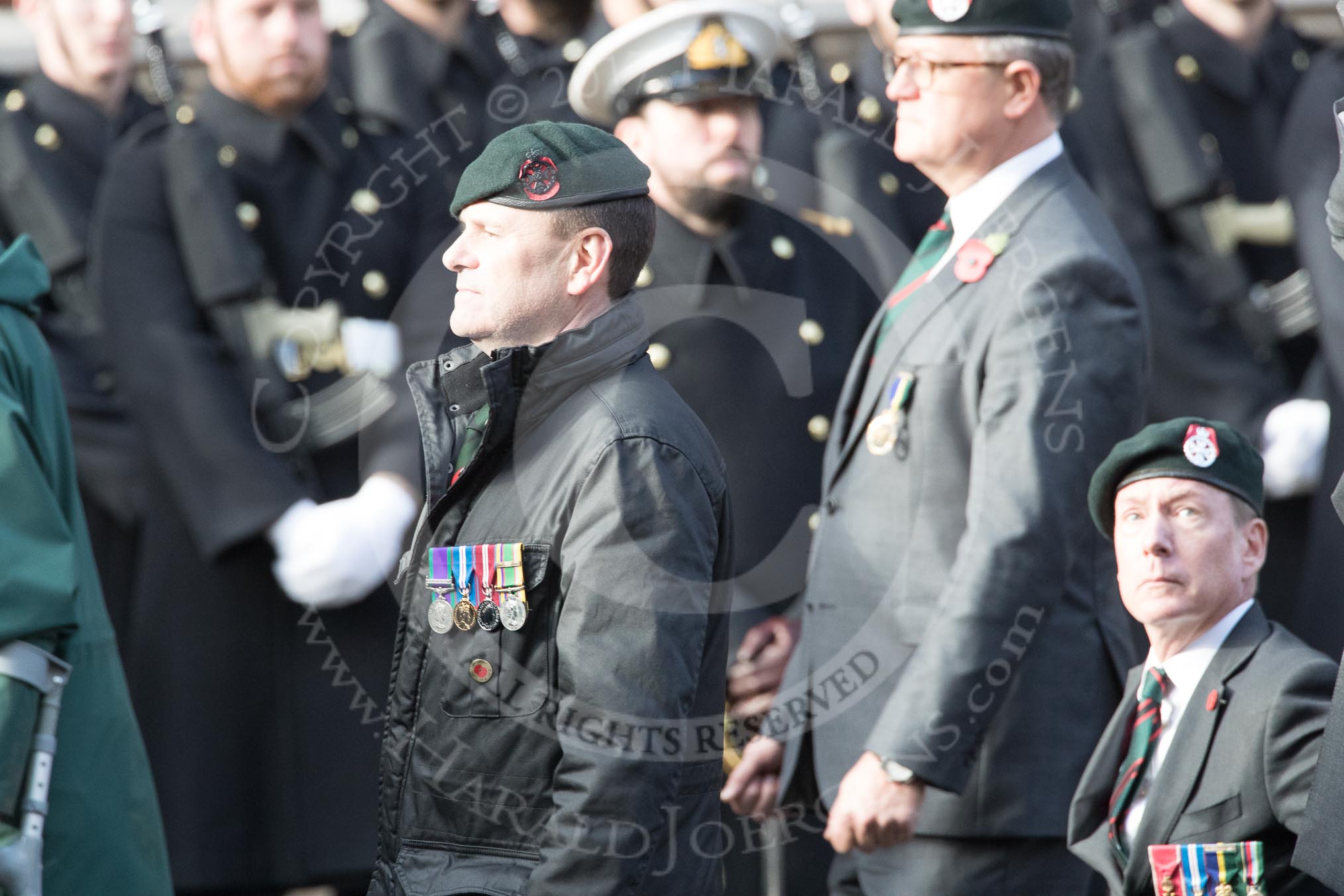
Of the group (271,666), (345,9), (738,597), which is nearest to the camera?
(738,597)

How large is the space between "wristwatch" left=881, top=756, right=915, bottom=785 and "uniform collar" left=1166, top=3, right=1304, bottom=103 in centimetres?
312

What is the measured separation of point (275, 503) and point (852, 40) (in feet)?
9.74

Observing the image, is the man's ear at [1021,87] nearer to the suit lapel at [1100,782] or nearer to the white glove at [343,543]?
the suit lapel at [1100,782]

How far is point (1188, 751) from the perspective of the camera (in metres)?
2.74

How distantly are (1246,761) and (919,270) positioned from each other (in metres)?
1.18

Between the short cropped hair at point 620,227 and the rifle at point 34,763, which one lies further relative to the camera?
the rifle at point 34,763

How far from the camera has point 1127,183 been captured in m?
5.32

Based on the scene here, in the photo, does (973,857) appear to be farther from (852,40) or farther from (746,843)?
(852,40)

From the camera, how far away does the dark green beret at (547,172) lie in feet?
8.48

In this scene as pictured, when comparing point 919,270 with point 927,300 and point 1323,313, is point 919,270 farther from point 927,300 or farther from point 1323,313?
point 1323,313

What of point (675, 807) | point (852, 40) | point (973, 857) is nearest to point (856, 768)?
point (973, 857)

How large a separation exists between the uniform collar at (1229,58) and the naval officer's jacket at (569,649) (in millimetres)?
3290

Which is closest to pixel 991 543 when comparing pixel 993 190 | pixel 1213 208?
pixel 993 190

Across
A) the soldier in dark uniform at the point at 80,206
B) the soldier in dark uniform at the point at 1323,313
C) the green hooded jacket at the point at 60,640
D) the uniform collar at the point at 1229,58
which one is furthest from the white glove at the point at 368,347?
the uniform collar at the point at 1229,58
